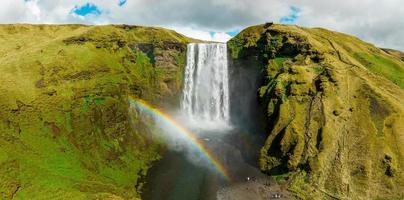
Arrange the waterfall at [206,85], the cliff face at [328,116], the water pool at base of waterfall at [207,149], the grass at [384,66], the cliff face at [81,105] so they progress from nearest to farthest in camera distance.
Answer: the cliff face at [81,105]
the water pool at base of waterfall at [207,149]
the cliff face at [328,116]
the grass at [384,66]
the waterfall at [206,85]

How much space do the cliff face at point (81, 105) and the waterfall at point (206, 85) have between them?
2650 mm

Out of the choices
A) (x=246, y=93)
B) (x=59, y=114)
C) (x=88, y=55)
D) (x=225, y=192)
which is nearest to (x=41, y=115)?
(x=59, y=114)

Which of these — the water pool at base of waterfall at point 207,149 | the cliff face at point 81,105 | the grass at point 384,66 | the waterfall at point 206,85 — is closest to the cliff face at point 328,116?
the grass at point 384,66

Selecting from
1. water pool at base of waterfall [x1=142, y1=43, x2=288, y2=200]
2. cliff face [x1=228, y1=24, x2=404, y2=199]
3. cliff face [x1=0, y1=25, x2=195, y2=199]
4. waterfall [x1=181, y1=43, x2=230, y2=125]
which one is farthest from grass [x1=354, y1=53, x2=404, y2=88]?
cliff face [x1=0, y1=25, x2=195, y2=199]

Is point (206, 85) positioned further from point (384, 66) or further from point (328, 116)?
point (384, 66)

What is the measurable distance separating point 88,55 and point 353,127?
55876 mm

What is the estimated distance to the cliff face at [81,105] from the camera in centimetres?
6388

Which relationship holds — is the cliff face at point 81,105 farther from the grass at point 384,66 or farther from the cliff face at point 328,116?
the grass at point 384,66

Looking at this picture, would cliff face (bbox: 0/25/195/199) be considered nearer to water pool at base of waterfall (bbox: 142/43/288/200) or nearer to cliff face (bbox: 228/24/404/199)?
water pool at base of waterfall (bbox: 142/43/288/200)

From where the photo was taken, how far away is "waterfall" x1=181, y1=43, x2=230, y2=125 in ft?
310

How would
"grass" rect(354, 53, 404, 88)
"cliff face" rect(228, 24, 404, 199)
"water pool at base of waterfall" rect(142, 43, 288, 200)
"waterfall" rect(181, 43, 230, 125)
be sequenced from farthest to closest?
"waterfall" rect(181, 43, 230, 125)
"grass" rect(354, 53, 404, 88)
"cliff face" rect(228, 24, 404, 199)
"water pool at base of waterfall" rect(142, 43, 288, 200)

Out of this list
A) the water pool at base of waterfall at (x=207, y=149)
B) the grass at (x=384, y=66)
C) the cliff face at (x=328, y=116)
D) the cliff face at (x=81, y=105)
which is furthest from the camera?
the grass at (x=384, y=66)

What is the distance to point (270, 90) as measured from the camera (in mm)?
85125

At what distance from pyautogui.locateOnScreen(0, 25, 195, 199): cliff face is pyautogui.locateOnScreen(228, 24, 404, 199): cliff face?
21.6 meters
